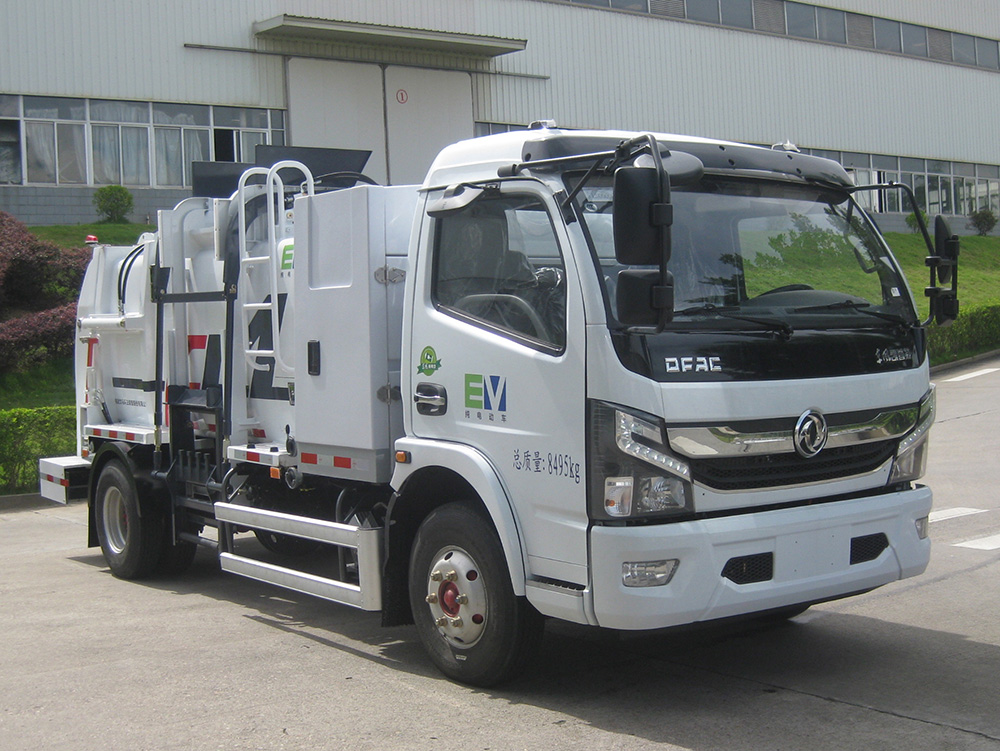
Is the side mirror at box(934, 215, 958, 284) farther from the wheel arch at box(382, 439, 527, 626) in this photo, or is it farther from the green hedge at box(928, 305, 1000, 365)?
the green hedge at box(928, 305, 1000, 365)

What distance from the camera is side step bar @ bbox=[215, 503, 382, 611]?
20.6 ft

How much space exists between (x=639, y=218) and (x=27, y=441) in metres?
11.4

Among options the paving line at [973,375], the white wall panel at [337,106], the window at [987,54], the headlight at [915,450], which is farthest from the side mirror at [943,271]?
the window at [987,54]

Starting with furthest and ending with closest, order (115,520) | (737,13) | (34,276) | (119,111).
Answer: (737,13) → (119,111) → (34,276) → (115,520)

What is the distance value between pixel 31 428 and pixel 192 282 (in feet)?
22.3

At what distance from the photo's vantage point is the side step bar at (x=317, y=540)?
629 centimetres

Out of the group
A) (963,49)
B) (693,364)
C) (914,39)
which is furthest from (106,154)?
(963,49)

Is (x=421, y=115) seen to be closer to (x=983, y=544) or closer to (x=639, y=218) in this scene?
(x=983, y=544)

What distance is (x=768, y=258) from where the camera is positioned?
5707 mm

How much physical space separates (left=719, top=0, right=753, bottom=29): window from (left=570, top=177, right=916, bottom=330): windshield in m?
32.4

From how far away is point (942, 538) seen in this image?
31.4 ft

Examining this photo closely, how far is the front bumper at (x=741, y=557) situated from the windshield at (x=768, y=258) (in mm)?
892

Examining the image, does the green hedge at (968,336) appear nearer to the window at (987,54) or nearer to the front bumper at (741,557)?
the front bumper at (741,557)

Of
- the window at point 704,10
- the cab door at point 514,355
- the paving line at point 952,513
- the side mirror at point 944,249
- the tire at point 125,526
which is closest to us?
the cab door at point 514,355
